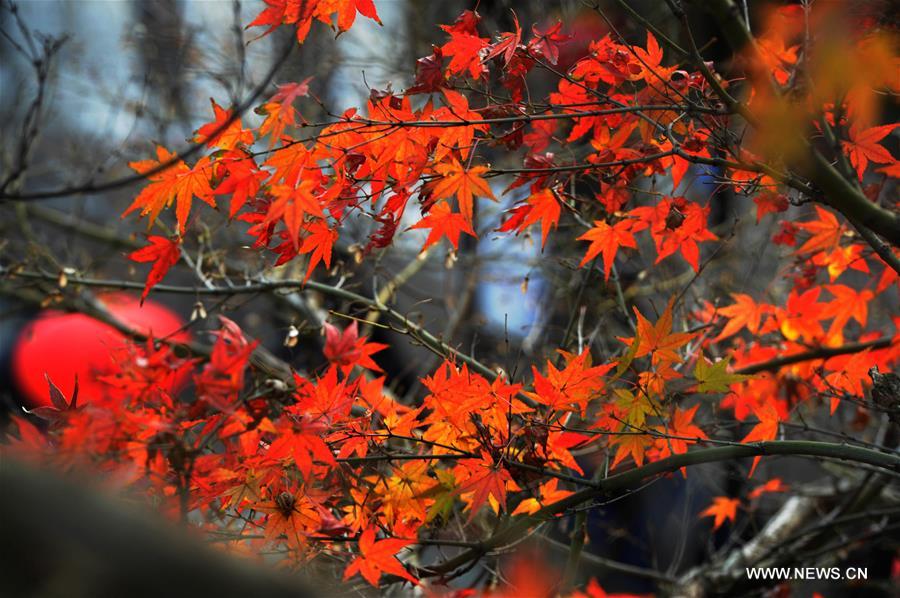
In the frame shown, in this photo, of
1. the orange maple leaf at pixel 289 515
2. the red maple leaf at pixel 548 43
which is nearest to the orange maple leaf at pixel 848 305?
the red maple leaf at pixel 548 43

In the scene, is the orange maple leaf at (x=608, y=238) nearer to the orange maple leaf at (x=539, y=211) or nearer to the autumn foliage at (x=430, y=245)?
the autumn foliage at (x=430, y=245)

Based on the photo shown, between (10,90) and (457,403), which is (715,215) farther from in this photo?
(10,90)

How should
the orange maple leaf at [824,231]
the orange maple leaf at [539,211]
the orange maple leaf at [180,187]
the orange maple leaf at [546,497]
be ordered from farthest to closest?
the orange maple leaf at [824,231], the orange maple leaf at [546,497], the orange maple leaf at [539,211], the orange maple leaf at [180,187]

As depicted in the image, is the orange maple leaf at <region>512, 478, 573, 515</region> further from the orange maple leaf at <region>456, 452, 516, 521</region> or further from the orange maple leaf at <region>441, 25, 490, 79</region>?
the orange maple leaf at <region>441, 25, 490, 79</region>

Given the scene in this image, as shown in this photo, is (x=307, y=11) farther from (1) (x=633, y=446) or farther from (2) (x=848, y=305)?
(2) (x=848, y=305)

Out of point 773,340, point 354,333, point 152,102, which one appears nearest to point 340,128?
point 354,333

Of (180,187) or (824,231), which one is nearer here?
(180,187)

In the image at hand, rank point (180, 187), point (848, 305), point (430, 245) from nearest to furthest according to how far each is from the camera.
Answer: point (180, 187), point (430, 245), point (848, 305)

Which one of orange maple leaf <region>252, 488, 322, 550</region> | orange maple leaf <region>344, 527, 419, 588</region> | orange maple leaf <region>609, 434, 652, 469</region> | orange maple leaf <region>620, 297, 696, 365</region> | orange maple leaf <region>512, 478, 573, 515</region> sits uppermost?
orange maple leaf <region>620, 297, 696, 365</region>

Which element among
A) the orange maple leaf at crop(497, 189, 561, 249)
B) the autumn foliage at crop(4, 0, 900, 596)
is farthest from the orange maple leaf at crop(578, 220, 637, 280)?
the orange maple leaf at crop(497, 189, 561, 249)

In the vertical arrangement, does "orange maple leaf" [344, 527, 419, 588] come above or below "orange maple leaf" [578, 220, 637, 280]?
below

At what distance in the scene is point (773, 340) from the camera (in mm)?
3346

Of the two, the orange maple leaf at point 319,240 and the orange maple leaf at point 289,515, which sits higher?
the orange maple leaf at point 319,240

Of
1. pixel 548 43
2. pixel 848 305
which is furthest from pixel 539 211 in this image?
pixel 848 305
